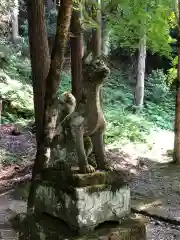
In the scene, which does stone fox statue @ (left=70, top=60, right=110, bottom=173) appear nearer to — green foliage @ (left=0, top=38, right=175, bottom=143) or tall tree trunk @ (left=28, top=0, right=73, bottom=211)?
tall tree trunk @ (left=28, top=0, right=73, bottom=211)

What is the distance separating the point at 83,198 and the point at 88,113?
90cm

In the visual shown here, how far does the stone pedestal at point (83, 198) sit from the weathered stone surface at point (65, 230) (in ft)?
0.25

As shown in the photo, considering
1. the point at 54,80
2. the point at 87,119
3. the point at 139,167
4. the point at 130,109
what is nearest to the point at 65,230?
the point at 87,119

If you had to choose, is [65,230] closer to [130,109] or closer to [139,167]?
[139,167]

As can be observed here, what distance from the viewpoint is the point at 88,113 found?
4070mm

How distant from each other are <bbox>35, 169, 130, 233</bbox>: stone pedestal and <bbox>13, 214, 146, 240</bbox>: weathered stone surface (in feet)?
0.25

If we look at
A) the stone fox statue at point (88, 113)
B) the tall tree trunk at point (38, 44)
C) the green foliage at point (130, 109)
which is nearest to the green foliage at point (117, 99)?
the green foliage at point (130, 109)

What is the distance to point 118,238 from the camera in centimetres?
387

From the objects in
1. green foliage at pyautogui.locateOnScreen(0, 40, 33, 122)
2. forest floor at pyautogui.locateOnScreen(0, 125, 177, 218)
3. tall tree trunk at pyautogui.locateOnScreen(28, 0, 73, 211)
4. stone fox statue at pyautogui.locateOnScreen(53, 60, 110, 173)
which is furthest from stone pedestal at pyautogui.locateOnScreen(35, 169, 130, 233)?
green foliage at pyautogui.locateOnScreen(0, 40, 33, 122)

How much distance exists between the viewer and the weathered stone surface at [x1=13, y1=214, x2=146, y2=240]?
12.5ft

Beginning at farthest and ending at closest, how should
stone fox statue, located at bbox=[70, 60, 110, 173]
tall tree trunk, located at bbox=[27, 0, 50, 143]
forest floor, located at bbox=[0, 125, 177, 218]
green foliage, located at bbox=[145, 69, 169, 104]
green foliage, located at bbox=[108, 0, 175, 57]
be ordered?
1. green foliage, located at bbox=[145, 69, 169, 104]
2. green foliage, located at bbox=[108, 0, 175, 57]
3. forest floor, located at bbox=[0, 125, 177, 218]
4. tall tree trunk, located at bbox=[27, 0, 50, 143]
5. stone fox statue, located at bbox=[70, 60, 110, 173]

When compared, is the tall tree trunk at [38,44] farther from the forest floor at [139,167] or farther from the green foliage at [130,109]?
the green foliage at [130,109]

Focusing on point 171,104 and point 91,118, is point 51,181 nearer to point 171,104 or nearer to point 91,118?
point 91,118

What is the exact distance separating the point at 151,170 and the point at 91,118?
688 centimetres
